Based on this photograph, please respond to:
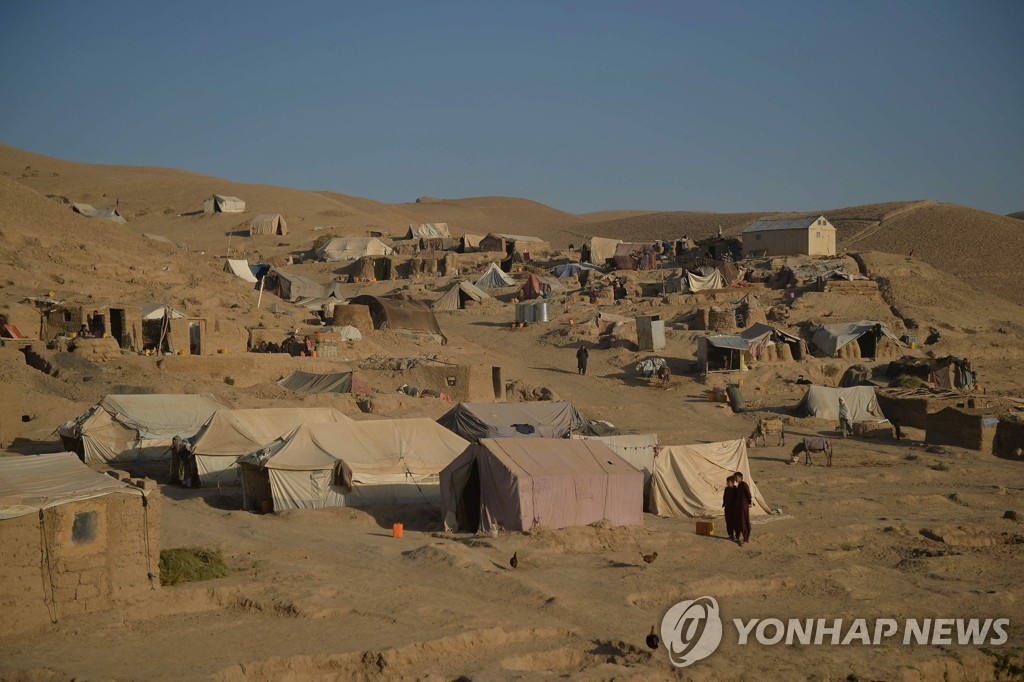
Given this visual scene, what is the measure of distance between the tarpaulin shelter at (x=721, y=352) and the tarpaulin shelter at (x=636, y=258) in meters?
16.7

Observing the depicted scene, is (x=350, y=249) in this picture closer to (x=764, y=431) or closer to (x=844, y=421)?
(x=844, y=421)

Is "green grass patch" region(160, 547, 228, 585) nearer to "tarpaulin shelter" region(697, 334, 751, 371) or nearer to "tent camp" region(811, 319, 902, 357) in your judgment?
"tarpaulin shelter" region(697, 334, 751, 371)

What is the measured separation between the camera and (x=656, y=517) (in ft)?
51.3

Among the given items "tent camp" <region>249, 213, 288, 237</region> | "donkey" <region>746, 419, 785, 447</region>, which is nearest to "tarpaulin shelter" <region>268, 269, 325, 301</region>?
"donkey" <region>746, 419, 785, 447</region>

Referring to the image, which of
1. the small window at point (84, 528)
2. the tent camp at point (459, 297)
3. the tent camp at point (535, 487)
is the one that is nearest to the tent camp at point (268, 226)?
the tent camp at point (459, 297)

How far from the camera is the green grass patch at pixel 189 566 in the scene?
10.2 meters

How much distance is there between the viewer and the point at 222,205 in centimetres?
7150

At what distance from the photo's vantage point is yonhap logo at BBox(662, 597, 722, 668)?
9336mm

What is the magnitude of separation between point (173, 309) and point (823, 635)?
2138 cm

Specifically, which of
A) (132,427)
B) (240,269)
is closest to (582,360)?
(132,427)

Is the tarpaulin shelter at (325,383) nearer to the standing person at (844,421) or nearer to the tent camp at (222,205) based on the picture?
the standing person at (844,421)

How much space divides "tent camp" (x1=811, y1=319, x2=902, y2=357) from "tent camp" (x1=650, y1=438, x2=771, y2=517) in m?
15.6

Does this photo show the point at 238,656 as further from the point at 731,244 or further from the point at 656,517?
the point at 731,244

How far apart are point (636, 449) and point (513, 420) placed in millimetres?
4154
